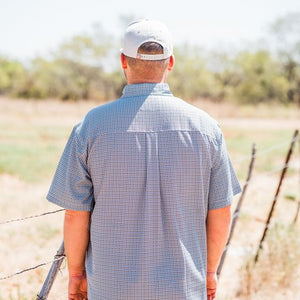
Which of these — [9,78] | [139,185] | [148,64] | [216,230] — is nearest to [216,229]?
[216,230]

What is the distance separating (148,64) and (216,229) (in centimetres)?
72

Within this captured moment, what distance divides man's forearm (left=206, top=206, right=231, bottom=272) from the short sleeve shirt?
17 centimetres

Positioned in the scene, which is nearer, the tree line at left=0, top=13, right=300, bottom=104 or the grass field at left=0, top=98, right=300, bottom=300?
the grass field at left=0, top=98, right=300, bottom=300

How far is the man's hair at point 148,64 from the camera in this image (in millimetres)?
1483

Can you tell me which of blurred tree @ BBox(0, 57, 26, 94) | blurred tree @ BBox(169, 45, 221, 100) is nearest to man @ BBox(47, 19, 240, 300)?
blurred tree @ BBox(169, 45, 221, 100)

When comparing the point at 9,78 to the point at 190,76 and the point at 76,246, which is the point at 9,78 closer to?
the point at 190,76

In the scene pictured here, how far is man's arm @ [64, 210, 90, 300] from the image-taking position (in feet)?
5.17

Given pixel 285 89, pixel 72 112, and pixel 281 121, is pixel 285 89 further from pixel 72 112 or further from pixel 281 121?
pixel 72 112

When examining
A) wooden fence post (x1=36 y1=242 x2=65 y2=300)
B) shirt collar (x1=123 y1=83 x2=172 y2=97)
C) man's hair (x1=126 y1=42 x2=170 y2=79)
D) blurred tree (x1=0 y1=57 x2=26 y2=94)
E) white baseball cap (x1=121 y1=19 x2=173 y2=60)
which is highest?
white baseball cap (x1=121 y1=19 x2=173 y2=60)

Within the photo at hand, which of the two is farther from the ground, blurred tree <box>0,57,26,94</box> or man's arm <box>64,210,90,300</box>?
man's arm <box>64,210,90,300</box>

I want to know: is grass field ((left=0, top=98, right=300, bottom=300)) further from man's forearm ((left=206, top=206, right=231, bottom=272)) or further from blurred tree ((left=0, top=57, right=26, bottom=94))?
blurred tree ((left=0, top=57, right=26, bottom=94))

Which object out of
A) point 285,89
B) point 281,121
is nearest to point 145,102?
point 281,121

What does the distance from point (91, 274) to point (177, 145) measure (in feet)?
1.95

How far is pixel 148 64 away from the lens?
1504mm
